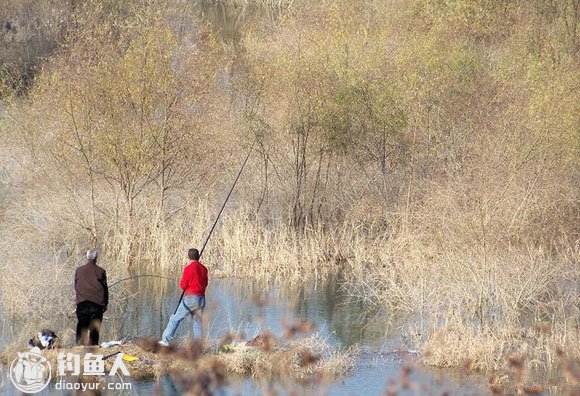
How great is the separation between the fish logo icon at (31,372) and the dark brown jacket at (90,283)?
914mm

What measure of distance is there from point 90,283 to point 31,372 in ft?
4.20

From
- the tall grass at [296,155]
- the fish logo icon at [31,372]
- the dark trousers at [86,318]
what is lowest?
the fish logo icon at [31,372]

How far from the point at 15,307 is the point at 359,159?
422 inches

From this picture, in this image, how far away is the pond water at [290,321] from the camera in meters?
16.0

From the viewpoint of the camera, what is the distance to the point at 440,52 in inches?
1123

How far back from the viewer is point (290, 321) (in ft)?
62.2

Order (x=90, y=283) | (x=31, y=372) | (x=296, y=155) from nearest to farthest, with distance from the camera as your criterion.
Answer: (x=31, y=372) → (x=90, y=283) → (x=296, y=155)

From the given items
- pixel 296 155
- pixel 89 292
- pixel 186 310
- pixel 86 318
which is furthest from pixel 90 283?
pixel 296 155

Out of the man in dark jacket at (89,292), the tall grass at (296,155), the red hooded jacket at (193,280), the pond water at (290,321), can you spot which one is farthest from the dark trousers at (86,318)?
the tall grass at (296,155)

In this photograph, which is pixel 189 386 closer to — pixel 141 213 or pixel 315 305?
pixel 315 305

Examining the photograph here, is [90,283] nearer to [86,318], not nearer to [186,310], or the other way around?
[86,318]

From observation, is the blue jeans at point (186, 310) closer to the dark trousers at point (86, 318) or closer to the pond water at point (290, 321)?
the pond water at point (290, 321)

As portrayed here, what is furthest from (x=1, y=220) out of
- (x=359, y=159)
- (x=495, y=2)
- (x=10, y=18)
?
(x=10, y=18)

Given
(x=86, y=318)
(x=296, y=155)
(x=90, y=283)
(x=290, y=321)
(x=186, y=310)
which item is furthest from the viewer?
(x=296, y=155)
